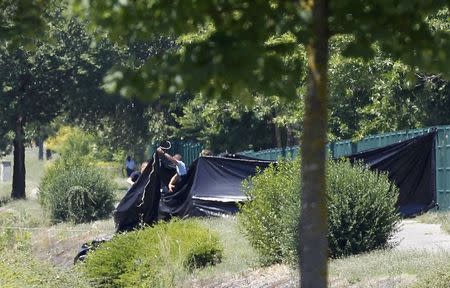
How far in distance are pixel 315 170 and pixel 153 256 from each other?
8603mm

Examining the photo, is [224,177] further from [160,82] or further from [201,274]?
[160,82]

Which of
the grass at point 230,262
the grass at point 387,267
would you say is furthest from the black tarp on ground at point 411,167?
the grass at point 387,267

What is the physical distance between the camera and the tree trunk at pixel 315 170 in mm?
5484

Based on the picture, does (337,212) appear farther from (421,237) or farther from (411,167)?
(411,167)

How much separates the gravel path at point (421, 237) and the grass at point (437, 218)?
12 centimetres

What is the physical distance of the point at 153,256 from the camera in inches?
546

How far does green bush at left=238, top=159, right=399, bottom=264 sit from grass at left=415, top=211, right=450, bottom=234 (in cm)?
303

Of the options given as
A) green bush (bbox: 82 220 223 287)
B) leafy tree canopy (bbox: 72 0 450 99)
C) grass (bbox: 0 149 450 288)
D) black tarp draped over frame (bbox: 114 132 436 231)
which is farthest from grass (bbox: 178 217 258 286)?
leafy tree canopy (bbox: 72 0 450 99)

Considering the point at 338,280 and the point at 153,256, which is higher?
the point at 153,256

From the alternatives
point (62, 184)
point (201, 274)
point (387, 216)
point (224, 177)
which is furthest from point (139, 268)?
point (62, 184)

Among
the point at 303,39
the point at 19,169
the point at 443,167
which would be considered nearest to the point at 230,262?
the point at 443,167

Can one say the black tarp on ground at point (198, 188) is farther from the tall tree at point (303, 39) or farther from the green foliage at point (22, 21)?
the tall tree at point (303, 39)

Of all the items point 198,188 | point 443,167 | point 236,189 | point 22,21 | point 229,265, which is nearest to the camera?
point 22,21

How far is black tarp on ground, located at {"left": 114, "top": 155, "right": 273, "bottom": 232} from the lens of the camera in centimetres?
1945
